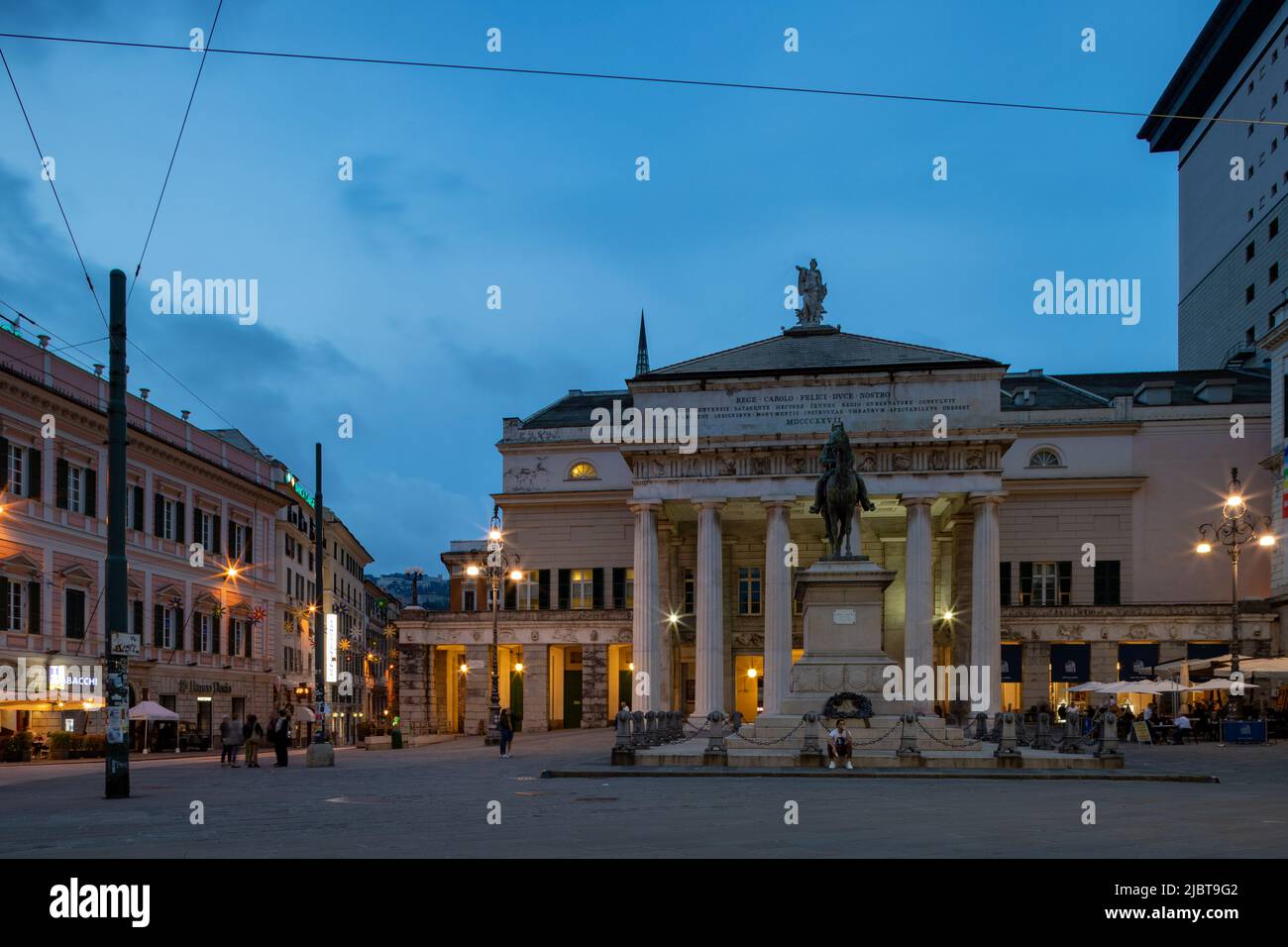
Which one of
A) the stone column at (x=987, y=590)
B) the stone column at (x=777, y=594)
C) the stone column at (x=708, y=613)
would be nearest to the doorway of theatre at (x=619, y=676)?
the stone column at (x=708, y=613)

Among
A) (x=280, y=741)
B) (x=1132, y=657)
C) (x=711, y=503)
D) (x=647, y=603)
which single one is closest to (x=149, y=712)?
(x=280, y=741)

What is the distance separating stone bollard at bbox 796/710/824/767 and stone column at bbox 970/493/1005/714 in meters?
27.8

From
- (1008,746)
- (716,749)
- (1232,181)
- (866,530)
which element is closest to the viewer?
(1008,746)

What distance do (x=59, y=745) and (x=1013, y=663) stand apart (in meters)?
44.2

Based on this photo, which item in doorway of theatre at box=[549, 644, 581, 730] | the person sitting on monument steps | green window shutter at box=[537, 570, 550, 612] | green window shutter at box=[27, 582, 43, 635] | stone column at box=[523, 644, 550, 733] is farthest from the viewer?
green window shutter at box=[537, 570, 550, 612]

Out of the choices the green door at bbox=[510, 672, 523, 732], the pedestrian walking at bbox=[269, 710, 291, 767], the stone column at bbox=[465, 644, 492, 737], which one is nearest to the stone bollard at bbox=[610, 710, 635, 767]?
the pedestrian walking at bbox=[269, 710, 291, 767]

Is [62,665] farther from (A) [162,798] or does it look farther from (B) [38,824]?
(B) [38,824]

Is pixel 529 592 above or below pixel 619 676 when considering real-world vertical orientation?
above

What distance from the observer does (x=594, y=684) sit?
68312 millimetres

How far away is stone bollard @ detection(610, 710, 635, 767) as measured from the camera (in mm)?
30625

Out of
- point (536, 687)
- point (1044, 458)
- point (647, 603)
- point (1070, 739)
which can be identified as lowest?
point (536, 687)

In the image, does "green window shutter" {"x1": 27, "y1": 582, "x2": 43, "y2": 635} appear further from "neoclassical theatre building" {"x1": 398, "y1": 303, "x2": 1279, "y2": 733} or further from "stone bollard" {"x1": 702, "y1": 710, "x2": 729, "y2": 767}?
"stone bollard" {"x1": 702, "y1": 710, "x2": 729, "y2": 767}

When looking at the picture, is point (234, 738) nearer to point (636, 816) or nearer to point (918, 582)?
point (636, 816)
